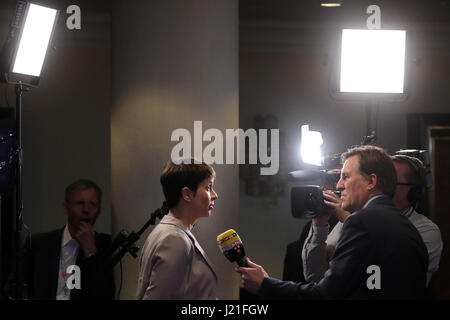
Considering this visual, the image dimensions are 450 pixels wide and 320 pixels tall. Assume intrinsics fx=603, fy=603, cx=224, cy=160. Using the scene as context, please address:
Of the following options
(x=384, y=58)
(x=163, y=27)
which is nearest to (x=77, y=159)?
(x=163, y=27)

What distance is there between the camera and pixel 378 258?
1.92 m

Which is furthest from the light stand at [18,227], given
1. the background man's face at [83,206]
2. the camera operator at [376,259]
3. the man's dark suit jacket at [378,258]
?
the man's dark suit jacket at [378,258]

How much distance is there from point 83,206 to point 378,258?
193 centimetres

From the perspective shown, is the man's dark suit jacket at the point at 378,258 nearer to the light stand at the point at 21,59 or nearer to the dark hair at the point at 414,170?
the dark hair at the point at 414,170

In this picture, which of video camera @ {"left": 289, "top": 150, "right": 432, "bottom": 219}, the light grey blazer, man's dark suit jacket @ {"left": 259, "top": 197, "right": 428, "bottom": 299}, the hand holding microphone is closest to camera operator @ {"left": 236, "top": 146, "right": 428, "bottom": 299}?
man's dark suit jacket @ {"left": 259, "top": 197, "right": 428, "bottom": 299}

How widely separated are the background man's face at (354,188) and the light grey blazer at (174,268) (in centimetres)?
54

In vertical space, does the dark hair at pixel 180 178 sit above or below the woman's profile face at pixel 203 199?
above

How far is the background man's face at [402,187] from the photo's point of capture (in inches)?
103

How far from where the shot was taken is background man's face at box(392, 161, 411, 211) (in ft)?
8.58

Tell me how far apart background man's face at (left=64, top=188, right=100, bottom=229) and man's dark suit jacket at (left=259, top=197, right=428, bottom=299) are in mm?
1746

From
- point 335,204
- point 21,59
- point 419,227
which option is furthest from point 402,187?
point 21,59
